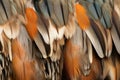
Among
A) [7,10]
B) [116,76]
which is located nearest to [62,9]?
[7,10]

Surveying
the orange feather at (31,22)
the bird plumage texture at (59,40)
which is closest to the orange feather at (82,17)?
the bird plumage texture at (59,40)

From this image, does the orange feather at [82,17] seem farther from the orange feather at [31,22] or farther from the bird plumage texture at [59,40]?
the orange feather at [31,22]

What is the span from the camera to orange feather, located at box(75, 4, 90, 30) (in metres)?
1.49

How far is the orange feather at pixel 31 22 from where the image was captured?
1.45 metres

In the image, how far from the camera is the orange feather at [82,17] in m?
1.49

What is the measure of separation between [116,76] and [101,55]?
107 millimetres

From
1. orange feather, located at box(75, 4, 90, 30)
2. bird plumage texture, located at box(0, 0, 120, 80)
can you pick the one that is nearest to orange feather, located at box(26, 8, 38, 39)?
bird plumage texture, located at box(0, 0, 120, 80)

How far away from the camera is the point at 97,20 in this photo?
150 centimetres

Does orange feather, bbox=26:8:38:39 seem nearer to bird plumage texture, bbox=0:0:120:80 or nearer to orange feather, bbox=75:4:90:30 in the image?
bird plumage texture, bbox=0:0:120:80

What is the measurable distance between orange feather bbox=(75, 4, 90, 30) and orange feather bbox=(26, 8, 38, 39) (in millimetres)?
148

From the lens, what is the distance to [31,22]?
1453 mm

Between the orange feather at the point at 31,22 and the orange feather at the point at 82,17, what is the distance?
0.15m

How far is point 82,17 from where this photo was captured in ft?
4.89

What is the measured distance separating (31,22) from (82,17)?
18 centimetres
